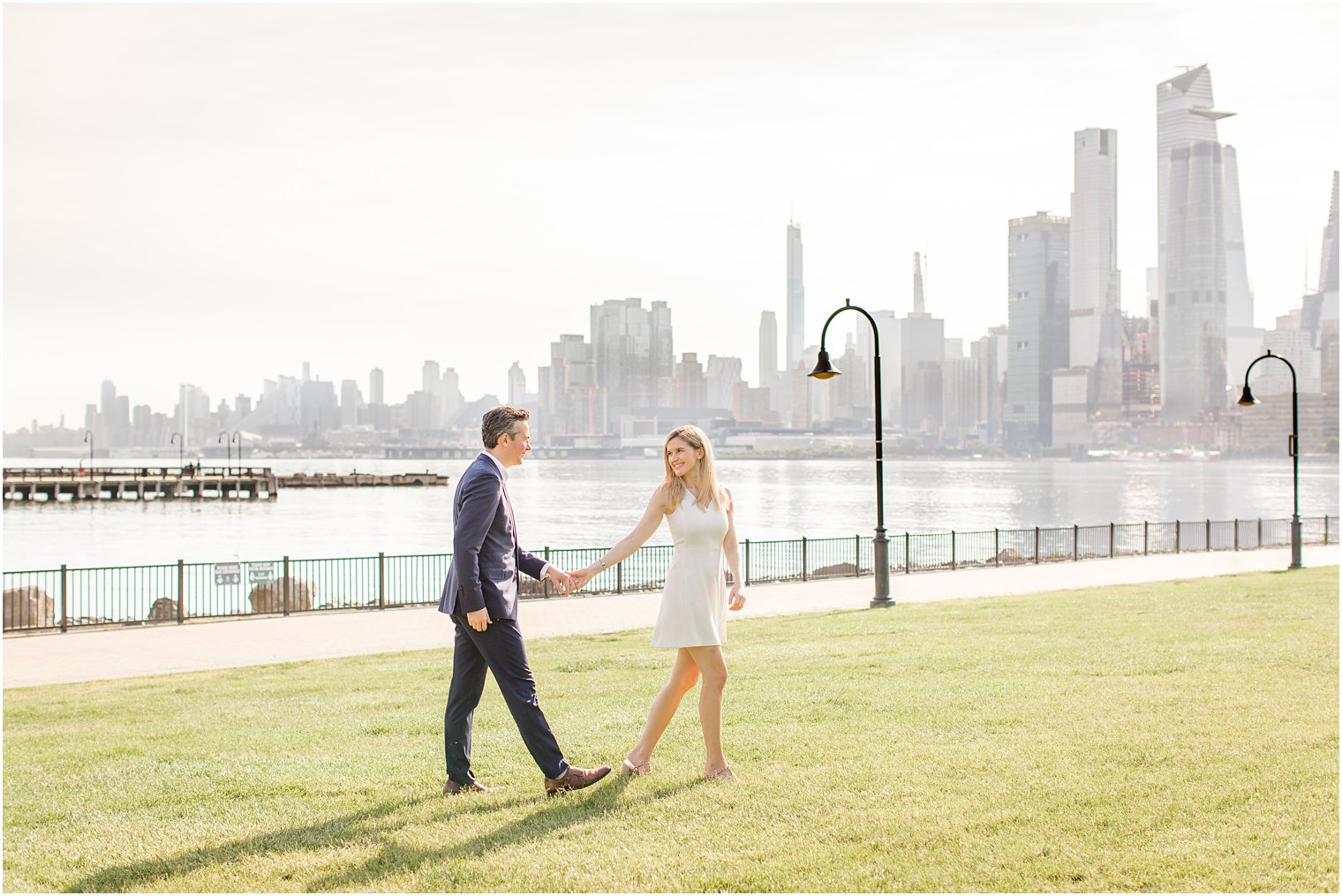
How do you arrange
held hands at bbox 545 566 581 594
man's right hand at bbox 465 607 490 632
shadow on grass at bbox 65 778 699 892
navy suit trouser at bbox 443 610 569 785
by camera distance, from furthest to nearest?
held hands at bbox 545 566 581 594
navy suit trouser at bbox 443 610 569 785
man's right hand at bbox 465 607 490 632
shadow on grass at bbox 65 778 699 892

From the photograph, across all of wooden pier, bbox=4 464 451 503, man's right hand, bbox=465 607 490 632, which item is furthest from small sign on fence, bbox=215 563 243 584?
wooden pier, bbox=4 464 451 503

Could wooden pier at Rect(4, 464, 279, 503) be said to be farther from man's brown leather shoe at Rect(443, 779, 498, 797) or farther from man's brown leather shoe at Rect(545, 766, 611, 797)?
man's brown leather shoe at Rect(545, 766, 611, 797)

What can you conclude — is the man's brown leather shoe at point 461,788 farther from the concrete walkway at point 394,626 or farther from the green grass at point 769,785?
the concrete walkway at point 394,626

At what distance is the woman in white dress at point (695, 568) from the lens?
20.5ft

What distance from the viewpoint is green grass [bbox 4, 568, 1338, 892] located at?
506 centimetres

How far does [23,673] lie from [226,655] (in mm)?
2480

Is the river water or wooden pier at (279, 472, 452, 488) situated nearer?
the river water

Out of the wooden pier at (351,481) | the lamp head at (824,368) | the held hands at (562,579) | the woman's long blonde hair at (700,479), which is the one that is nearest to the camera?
the woman's long blonde hair at (700,479)

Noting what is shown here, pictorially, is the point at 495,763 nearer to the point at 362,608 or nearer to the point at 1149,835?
the point at 1149,835

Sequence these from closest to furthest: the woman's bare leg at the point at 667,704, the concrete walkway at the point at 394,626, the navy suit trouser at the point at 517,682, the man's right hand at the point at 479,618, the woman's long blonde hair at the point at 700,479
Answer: the man's right hand at the point at 479,618 → the navy suit trouser at the point at 517,682 → the woman's long blonde hair at the point at 700,479 → the woman's bare leg at the point at 667,704 → the concrete walkway at the point at 394,626

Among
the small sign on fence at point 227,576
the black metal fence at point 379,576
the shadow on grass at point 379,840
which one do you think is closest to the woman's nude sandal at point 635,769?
the shadow on grass at point 379,840

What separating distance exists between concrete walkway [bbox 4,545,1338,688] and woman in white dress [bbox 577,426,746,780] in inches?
399

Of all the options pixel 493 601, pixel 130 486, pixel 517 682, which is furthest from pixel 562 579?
pixel 130 486

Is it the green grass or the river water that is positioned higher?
the green grass
